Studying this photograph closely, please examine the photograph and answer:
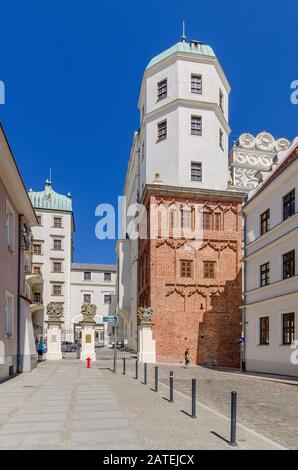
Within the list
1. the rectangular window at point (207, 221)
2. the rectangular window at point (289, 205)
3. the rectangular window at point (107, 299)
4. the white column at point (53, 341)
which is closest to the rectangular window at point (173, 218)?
the rectangular window at point (207, 221)

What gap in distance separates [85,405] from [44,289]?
5070 centimetres

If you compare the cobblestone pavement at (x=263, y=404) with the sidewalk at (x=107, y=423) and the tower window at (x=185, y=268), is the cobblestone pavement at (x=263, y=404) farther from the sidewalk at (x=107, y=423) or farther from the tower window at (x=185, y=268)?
the tower window at (x=185, y=268)

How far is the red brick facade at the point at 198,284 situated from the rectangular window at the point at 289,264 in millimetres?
10675

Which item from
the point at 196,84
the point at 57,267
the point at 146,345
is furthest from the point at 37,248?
the point at 146,345

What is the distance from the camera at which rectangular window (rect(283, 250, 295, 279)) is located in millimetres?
20984

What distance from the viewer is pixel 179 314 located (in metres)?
31.3

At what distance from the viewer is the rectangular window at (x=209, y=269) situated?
32.4 m

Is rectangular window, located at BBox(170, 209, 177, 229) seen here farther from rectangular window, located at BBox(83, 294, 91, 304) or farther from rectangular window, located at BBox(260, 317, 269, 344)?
rectangular window, located at BBox(83, 294, 91, 304)

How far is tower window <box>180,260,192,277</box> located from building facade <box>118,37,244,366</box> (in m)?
0.07

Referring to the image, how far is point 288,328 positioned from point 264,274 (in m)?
4.16

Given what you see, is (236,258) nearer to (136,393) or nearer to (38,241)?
(136,393)

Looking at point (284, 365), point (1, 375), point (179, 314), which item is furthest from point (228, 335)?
point (1, 375)

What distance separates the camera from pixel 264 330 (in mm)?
24031

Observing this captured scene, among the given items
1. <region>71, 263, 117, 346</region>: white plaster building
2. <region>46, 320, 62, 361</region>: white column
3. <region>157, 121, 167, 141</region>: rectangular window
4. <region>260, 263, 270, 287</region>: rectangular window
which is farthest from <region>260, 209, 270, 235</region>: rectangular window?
<region>71, 263, 117, 346</region>: white plaster building
